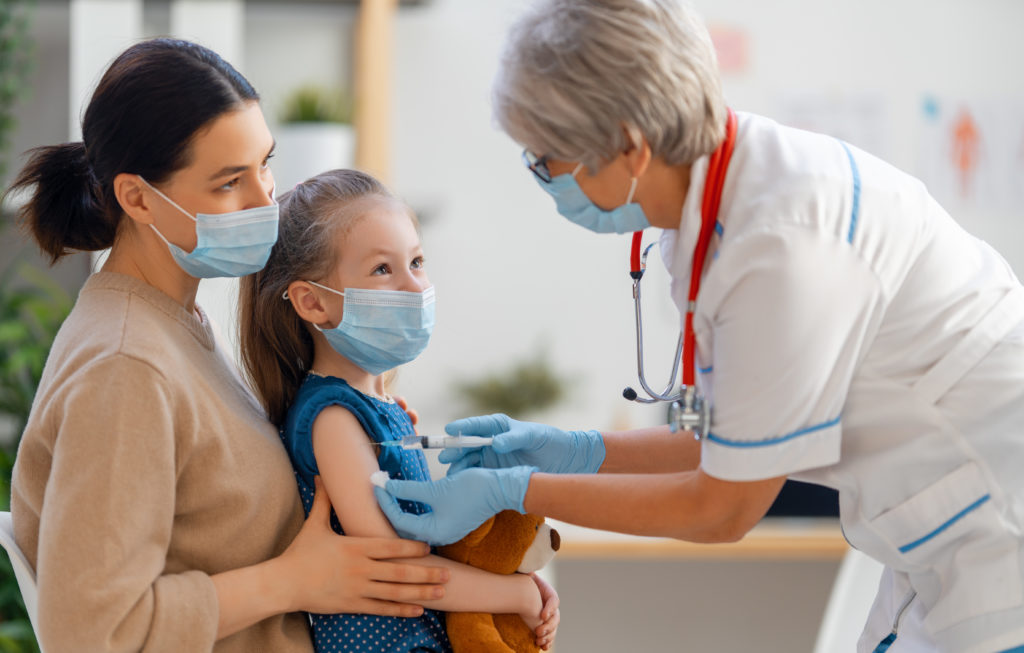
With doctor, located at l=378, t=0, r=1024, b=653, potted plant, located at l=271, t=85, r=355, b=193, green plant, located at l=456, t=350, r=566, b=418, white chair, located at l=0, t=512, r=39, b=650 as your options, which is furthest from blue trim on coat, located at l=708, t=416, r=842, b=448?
green plant, located at l=456, t=350, r=566, b=418

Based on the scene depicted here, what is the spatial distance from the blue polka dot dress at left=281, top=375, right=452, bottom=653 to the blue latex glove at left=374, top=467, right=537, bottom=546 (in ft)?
0.32

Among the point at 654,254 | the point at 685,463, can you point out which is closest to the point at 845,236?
the point at 685,463

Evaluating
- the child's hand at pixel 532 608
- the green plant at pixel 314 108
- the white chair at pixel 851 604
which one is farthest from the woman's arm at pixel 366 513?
the green plant at pixel 314 108

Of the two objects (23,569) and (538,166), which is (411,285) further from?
(23,569)

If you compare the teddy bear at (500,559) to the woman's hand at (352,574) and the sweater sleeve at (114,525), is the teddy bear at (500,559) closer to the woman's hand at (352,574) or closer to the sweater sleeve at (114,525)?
the woman's hand at (352,574)

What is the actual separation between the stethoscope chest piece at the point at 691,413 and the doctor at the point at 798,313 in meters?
0.01

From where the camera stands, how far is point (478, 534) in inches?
53.4

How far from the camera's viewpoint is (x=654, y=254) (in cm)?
340

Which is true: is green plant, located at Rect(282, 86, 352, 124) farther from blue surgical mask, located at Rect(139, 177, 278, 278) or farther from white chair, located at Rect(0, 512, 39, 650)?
white chair, located at Rect(0, 512, 39, 650)

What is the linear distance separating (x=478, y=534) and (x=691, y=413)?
377 millimetres

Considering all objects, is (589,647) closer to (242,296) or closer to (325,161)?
(325,161)

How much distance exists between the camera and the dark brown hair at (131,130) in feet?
3.99

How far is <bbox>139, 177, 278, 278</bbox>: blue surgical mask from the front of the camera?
1272mm

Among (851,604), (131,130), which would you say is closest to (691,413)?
(131,130)
